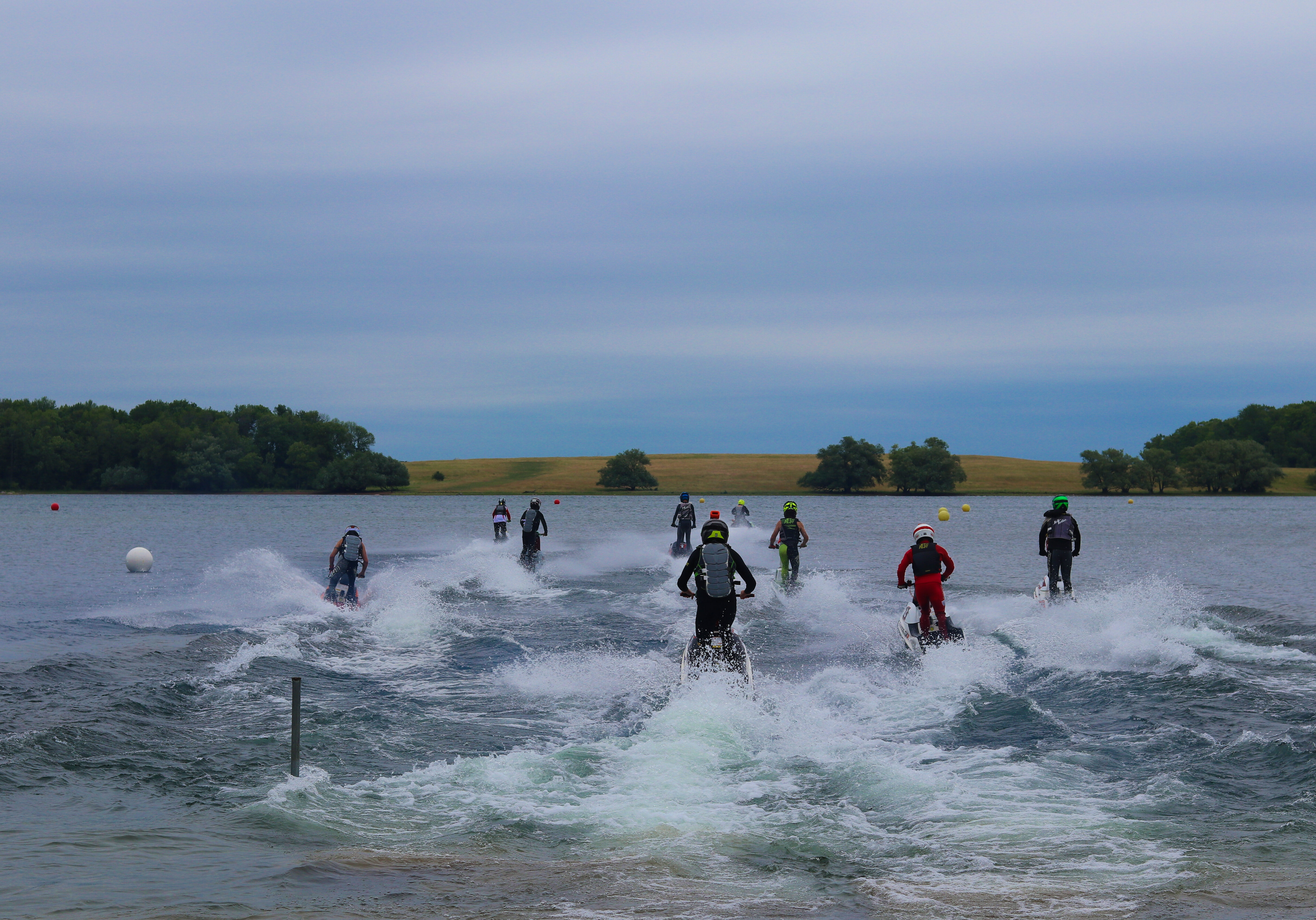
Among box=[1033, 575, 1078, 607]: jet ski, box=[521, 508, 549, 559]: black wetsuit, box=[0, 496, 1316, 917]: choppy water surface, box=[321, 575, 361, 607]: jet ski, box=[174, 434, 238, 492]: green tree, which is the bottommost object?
box=[0, 496, 1316, 917]: choppy water surface

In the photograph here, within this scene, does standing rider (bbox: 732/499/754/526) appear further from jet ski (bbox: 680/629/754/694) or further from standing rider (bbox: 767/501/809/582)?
jet ski (bbox: 680/629/754/694)

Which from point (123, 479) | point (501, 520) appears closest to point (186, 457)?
point (123, 479)

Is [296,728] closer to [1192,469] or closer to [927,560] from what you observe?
[927,560]

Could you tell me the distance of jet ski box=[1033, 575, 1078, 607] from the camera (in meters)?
22.3

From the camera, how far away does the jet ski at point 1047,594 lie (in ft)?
73.2

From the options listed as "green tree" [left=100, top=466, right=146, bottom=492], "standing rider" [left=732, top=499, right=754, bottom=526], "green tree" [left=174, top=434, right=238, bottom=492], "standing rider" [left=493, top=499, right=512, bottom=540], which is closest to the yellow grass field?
"green tree" [left=174, top=434, right=238, bottom=492]

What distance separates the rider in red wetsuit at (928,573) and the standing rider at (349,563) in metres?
11.0

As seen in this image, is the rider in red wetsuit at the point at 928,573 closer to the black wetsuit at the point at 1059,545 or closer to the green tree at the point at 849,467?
the black wetsuit at the point at 1059,545

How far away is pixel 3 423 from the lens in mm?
134750

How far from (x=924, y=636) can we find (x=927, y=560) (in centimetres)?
125

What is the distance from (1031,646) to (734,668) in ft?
23.0

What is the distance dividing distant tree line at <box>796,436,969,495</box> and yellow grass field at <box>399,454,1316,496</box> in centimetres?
278

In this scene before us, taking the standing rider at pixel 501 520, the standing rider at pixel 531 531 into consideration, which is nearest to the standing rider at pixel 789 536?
the standing rider at pixel 531 531

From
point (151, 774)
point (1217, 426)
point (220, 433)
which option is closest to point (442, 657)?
point (151, 774)
